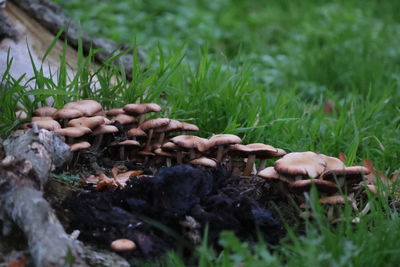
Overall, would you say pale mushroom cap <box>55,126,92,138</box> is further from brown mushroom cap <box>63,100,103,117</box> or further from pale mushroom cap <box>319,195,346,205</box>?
pale mushroom cap <box>319,195,346,205</box>

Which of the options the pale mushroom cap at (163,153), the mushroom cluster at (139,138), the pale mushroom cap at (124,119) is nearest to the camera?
the mushroom cluster at (139,138)

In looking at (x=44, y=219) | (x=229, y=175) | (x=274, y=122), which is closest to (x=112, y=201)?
(x=44, y=219)

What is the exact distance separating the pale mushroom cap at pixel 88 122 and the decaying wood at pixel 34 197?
0.21m

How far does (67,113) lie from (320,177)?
163cm

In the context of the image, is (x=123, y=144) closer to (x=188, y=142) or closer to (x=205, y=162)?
(x=188, y=142)

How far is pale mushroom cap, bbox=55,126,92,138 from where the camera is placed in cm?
312

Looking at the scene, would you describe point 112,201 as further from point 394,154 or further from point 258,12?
point 258,12

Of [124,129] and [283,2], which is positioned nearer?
[124,129]

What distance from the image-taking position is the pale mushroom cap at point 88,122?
327cm

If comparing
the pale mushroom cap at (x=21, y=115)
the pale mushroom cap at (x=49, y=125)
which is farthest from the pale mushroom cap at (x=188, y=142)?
the pale mushroom cap at (x=21, y=115)

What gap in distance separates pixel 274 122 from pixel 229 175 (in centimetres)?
122

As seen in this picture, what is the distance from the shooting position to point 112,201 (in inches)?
114

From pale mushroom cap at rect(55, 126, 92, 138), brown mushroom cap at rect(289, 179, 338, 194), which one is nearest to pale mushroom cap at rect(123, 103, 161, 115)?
pale mushroom cap at rect(55, 126, 92, 138)

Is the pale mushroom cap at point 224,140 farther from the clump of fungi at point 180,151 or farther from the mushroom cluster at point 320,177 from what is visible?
→ the mushroom cluster at point 320,177
